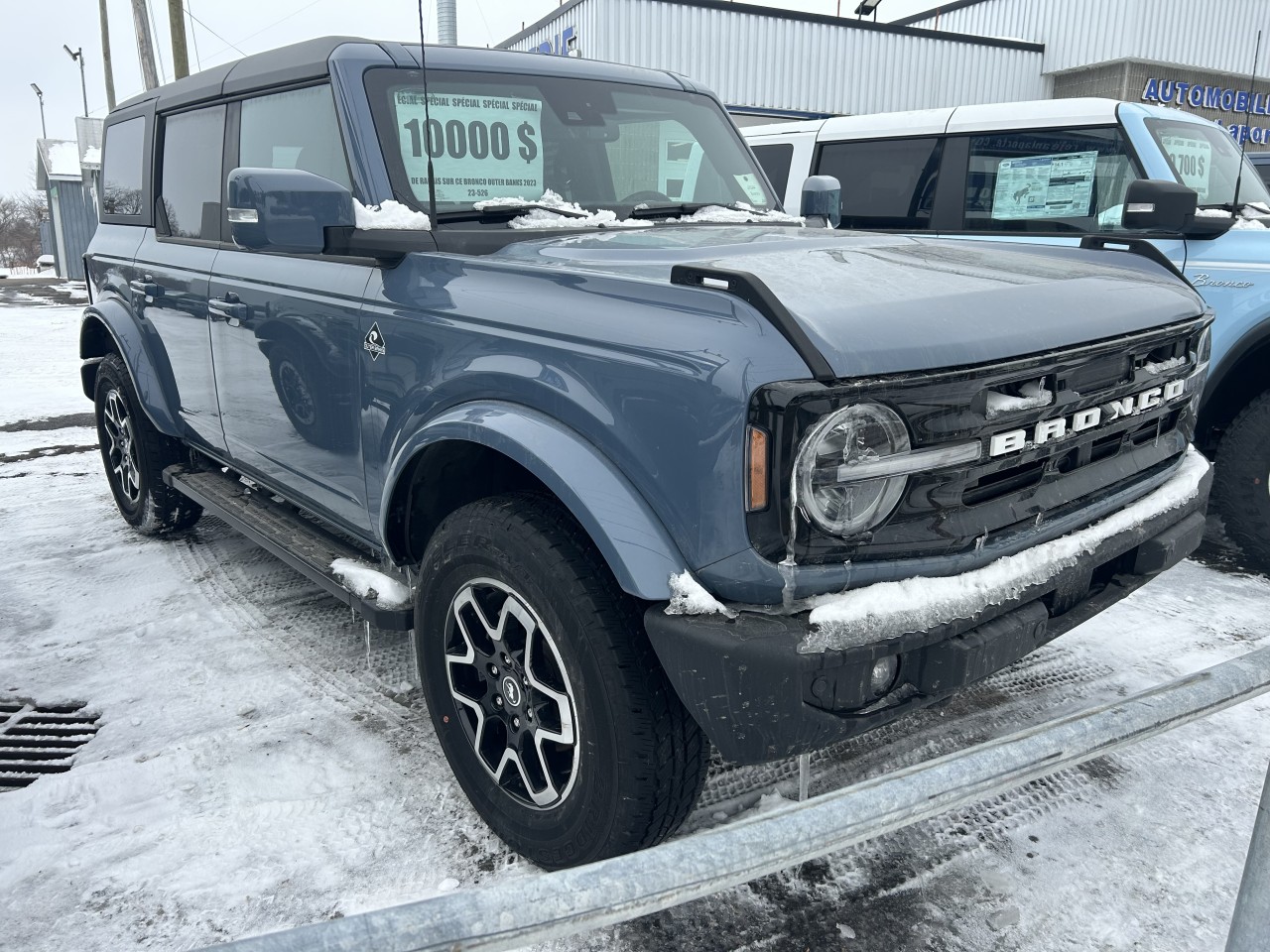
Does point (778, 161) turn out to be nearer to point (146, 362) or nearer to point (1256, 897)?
point (146, 362)

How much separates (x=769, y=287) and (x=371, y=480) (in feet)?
4.51

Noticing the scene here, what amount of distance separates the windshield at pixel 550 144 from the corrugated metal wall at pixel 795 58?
1196cm

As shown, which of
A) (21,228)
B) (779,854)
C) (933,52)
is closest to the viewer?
(779,854)

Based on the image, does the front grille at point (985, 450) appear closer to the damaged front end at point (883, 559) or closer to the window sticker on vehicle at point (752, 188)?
the damaged front end at point (883, 559)

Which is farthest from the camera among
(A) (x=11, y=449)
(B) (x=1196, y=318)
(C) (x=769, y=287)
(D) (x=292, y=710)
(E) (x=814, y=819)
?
(A) (x=11, y=449)

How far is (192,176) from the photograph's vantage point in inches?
154

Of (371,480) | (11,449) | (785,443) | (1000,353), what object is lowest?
(11,449)

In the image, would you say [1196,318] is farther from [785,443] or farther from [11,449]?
[11,449]

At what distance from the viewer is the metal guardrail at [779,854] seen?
2.95ft

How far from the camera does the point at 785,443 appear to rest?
5.45ft

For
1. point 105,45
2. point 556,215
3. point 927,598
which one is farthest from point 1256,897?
point 105,45

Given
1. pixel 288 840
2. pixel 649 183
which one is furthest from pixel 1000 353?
pixel 288 840

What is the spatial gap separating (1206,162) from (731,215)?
10.7 feet

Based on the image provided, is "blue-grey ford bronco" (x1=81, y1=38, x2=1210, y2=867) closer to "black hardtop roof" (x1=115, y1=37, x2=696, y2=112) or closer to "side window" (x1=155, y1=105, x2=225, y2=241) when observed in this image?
"black hardtop roof" (x1=115, y1=37, x2=696, y2=112)
